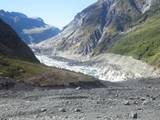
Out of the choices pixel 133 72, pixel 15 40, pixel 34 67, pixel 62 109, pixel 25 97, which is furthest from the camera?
pixel 133 72

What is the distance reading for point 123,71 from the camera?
193 meters

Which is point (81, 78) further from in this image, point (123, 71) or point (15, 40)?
point (123, 71)

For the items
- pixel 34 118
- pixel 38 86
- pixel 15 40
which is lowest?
pixel 34 118

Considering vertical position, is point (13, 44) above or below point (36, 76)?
above

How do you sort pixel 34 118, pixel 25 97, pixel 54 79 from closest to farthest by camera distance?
pixel 34 118 < pixel 25 97 < pixel 54 79

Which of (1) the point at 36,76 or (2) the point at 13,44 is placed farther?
(2) the point at 13,44

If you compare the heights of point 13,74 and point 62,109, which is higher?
point 13,74

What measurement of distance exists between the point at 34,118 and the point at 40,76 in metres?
62.4

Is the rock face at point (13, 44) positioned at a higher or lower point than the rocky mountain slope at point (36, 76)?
higher

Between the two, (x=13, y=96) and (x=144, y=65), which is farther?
(x=144, y=65)

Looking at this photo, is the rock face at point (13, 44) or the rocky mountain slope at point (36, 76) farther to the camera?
the rock face at point (13, 44)

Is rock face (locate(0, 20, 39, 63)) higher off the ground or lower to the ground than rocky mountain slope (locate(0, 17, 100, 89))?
higher

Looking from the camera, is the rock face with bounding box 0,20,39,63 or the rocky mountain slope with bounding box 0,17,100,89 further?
the rock face with bounding box 0,20,39,63

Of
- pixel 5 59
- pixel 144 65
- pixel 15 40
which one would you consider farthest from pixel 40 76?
pixel 144 65
